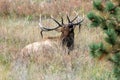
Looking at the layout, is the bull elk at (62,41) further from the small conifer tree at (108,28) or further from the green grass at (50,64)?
Answer: the small conifer tree at (108,28)

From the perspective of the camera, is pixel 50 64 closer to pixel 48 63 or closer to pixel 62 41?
pixel 48 63

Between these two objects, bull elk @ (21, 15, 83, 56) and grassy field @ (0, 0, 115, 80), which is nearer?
grassy field @ (0, 0, 115, 80)

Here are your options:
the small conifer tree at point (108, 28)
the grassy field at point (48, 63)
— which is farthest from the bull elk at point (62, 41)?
the small conifer tree at point (108, 28)

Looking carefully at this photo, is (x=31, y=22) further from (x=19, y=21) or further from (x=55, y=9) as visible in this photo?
(x=55, y=9)

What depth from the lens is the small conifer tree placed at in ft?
18.3

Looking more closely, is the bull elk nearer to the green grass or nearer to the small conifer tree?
the green grass

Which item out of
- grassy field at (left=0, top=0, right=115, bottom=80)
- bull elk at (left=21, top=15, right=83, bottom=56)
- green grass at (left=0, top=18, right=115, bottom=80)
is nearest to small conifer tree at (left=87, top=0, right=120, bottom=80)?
grassy field at (left=0, top=0, right=115, bottom=80)

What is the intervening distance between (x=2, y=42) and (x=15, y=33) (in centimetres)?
119

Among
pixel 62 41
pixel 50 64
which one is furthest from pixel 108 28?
pixel 62 41

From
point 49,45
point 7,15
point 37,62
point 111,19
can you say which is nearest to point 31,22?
point 7,15

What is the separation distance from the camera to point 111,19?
585 cm

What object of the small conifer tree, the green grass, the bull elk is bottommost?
the green grass

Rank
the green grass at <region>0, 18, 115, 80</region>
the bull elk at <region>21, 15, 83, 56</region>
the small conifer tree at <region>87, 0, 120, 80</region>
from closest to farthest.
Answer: the small conifer tree at <region>87, 0, 120, 80</region>
the green grass at <region>0, 18, 115, 80</region>
the bull elk at <region>21, 15, 83, 56</region>

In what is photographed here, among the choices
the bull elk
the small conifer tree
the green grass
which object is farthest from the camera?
the bull elk
